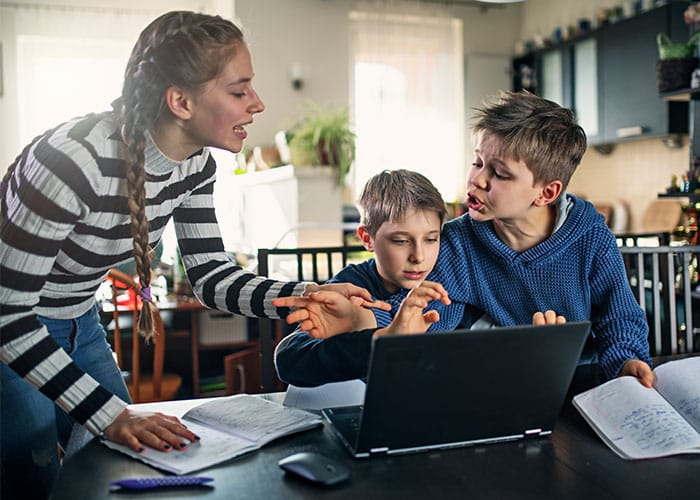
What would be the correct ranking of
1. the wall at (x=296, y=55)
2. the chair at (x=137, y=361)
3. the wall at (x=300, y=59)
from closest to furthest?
the chair at (x=137, y=361), the wall at (x=300, y=59), the wall at (x=296, y=55)

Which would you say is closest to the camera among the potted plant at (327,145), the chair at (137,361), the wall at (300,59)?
the chair at (137,361)

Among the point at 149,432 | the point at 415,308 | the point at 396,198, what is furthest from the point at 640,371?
the point at 149,432

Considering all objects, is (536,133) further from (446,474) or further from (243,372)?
(243,372)

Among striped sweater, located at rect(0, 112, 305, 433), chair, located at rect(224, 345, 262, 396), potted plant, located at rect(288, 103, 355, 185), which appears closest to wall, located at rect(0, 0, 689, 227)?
potted plant, located at rect(288, 103, 355, 185)

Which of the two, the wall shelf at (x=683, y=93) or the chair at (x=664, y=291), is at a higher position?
the wall shelf at (x=683, y=93)

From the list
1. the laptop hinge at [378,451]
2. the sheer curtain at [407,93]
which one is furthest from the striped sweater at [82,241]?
the sheer curtain at [407,93]

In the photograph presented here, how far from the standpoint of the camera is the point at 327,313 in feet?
3.84

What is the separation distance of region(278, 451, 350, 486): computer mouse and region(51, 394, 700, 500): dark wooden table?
1 centimetres

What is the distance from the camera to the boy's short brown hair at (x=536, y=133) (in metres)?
1.36

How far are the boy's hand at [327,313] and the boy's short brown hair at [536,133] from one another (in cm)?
44

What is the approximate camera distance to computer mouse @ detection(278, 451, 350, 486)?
82 centimetres

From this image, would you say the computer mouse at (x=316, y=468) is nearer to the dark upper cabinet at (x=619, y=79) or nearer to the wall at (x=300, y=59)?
the dark upper cabinet at (x=619, y=79)

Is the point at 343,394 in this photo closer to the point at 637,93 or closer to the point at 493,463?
the point at 493,463

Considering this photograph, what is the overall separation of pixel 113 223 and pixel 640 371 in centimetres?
87
